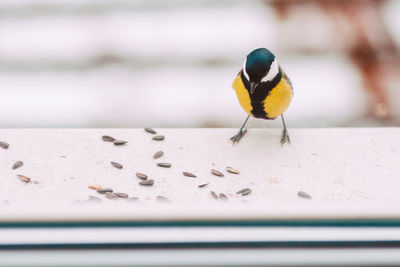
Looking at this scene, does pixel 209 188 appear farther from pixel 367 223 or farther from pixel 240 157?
pixel 367 223

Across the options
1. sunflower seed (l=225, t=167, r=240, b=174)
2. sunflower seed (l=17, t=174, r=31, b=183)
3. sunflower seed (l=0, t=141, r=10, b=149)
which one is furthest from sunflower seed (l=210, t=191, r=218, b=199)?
sunflower seed (l=0, t=141, r=10, b=149)

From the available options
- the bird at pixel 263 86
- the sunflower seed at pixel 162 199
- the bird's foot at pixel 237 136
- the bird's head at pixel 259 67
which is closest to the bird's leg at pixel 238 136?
the bird's foot at pixel 237 136

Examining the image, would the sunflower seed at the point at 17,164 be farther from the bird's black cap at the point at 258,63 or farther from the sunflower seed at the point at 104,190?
the bird's black cap at the point at 258,63

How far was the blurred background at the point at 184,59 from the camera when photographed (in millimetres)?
1695

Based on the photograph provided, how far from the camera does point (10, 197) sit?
4.28 feet

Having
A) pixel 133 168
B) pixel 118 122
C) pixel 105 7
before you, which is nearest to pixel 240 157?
pixel 133 168

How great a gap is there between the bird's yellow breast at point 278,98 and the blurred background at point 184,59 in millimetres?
205

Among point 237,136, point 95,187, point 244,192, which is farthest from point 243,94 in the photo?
point 95,187

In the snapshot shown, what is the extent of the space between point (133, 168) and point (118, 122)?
0.27 m

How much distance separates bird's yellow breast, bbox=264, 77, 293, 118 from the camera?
1420mm

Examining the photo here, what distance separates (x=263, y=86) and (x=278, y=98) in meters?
0.07

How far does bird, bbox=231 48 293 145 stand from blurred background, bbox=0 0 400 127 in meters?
0.21

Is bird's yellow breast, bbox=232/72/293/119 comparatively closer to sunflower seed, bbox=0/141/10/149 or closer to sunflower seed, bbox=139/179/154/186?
sunflower seed, bbox=139/179/154/186

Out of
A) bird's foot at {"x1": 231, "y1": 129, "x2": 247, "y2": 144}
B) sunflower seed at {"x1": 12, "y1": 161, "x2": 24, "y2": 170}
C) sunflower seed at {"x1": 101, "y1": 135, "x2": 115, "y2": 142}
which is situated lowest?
sunflower seed at {"x1": 12, "y1": 161, "x2": 24, "y2": 170}
